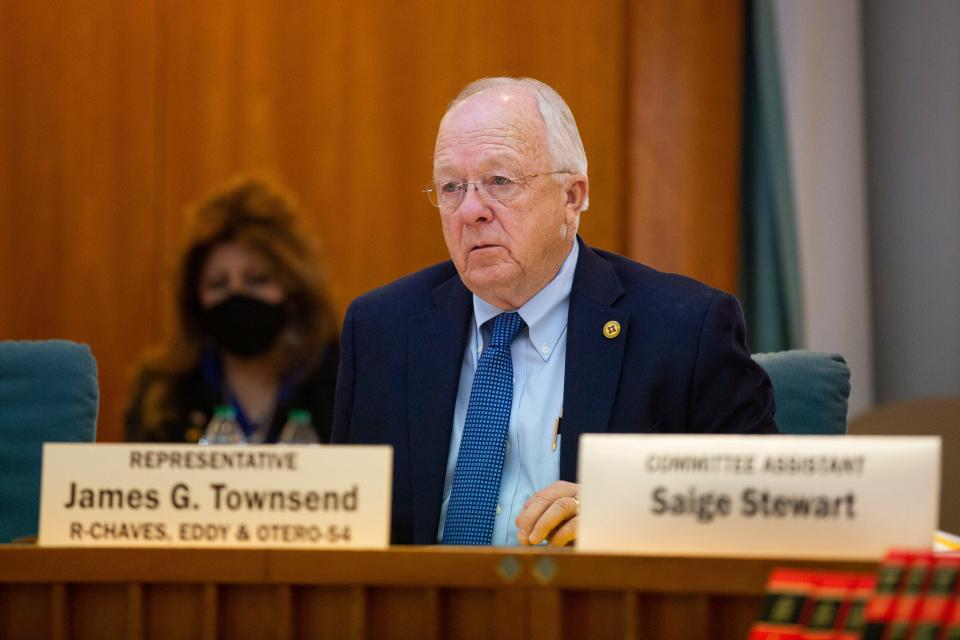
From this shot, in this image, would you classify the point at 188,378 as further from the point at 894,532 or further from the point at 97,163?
the point at 894,532

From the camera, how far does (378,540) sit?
46.9 inches

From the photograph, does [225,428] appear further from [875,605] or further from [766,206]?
[875,605]

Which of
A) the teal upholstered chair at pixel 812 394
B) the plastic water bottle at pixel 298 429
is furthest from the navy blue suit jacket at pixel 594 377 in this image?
the plastic water bottle at pixel 298 429

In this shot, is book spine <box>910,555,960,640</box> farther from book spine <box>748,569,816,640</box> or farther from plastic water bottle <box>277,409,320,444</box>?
plastic water bottle <box>277,409,320,444</box>

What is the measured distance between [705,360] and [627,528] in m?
0.93

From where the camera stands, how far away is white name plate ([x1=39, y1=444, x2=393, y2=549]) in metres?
1.20

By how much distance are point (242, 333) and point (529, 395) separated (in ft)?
5.85

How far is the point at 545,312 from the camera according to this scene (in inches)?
85.2

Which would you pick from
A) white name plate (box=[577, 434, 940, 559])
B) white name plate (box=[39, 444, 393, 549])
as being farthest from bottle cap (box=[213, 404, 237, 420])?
white name plate (box=[577, 434, 940, 559])

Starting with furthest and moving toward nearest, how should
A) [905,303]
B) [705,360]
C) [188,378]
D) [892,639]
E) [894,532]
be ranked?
[905,303] → [188,378] → [705,360] → [894,532] → [892,639]

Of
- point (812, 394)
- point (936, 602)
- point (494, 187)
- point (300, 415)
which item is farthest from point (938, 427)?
point (936, 602)

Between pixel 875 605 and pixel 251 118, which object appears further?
pixel 251 118

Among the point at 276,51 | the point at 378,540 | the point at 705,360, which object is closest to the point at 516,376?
the point at 705,360

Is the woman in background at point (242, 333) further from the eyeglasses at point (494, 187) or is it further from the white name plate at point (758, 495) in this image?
the white name plate at point (758, 495)
